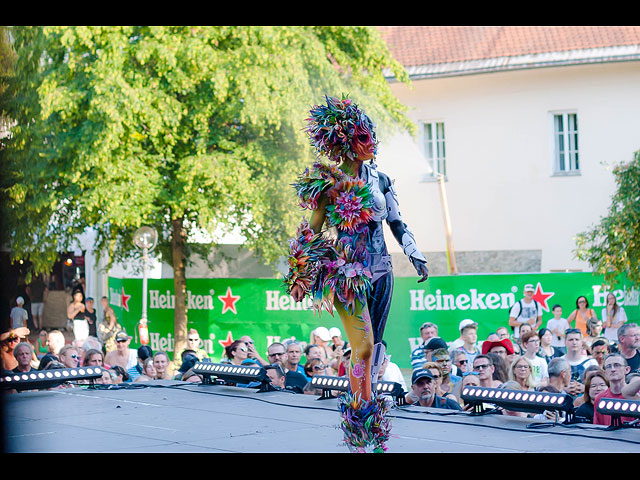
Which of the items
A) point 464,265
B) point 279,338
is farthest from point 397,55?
point 279,338

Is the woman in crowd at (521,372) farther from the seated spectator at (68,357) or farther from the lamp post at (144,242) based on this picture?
the lamp post at (144,242)

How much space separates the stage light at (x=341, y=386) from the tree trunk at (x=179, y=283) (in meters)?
9.27

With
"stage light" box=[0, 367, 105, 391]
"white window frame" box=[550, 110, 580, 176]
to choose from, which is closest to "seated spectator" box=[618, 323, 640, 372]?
"stage light" box=[0, 367, 105, 391]

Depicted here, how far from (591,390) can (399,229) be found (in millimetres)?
2459

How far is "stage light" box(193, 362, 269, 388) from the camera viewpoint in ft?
28.4

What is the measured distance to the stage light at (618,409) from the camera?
6223mm

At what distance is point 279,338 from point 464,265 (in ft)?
31.5

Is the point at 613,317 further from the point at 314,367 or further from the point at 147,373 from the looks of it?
the point at 147,373

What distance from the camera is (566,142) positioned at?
23.6m

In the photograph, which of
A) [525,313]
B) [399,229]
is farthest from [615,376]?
[525,313]

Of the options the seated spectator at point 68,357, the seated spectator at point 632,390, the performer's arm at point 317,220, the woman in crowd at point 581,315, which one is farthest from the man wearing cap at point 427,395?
the woman in crowd at point 581,315
